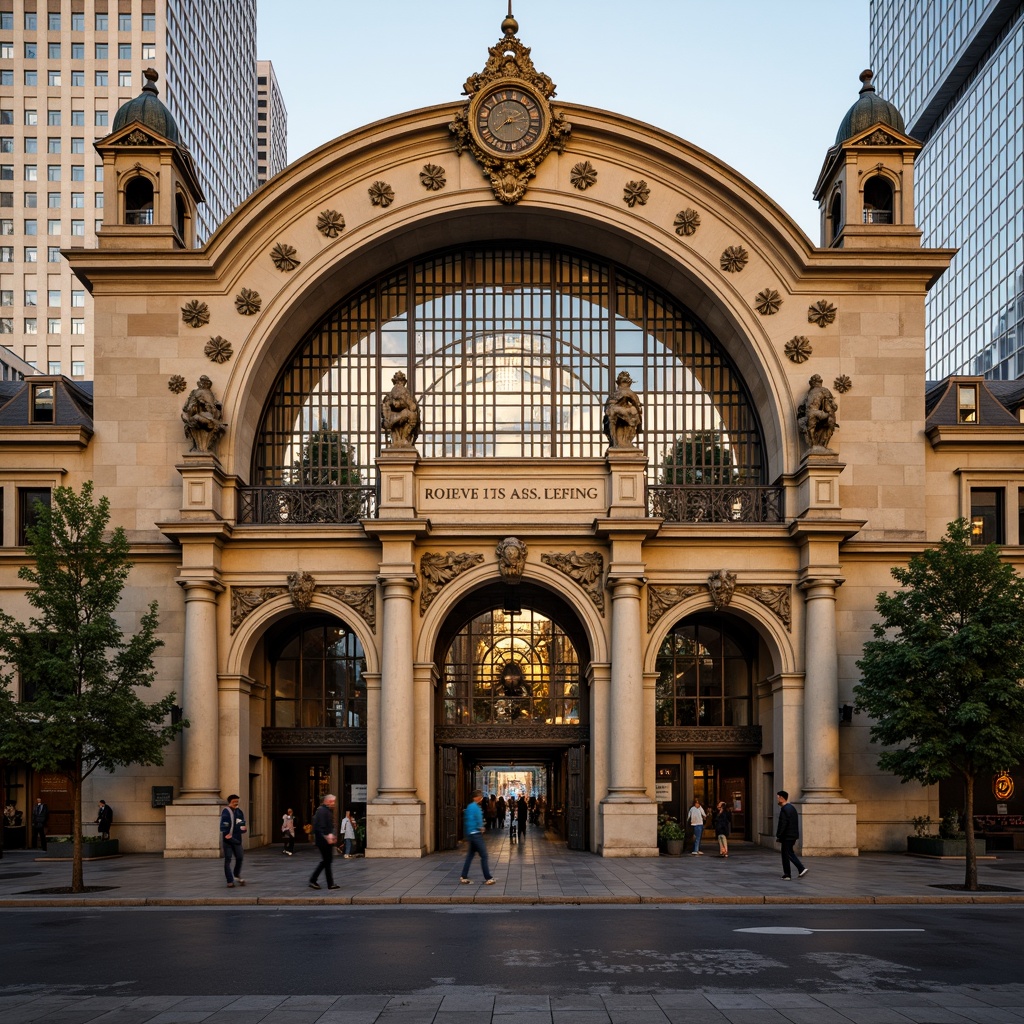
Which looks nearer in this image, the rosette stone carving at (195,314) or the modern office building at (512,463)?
the modern office building at (512,463)

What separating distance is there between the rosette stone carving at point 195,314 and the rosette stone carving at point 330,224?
410cm

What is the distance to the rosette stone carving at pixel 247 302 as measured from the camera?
3591cm

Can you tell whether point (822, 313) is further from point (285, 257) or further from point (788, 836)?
point (788, 836)

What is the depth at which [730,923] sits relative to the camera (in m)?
19.4

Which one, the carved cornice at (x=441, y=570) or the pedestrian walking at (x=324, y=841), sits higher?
the carved cornice at (x=441, y=570)

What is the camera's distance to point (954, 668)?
90.6 ft

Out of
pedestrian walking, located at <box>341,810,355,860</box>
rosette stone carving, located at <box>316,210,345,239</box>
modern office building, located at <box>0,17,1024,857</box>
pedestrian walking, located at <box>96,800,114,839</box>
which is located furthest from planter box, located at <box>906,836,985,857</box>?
rosette stone carving, located at <box>316,210,345,239</box>

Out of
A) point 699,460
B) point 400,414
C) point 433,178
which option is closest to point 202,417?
point 400,414

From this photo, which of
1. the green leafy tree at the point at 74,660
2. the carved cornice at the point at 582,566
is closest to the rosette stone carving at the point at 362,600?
the carved cornice at the point at 582,566

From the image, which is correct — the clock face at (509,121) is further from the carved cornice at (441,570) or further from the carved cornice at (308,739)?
the carved cornice at (308,739)

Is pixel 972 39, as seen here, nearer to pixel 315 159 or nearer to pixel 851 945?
pixel 315 159

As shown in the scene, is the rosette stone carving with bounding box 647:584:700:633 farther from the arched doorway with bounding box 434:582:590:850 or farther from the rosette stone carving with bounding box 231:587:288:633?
the rosette stone carving with bounding box 231:587:288:633

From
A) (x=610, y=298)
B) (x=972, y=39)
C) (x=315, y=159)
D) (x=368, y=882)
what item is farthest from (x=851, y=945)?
(x=972, y=39)

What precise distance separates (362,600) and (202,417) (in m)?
6.77
